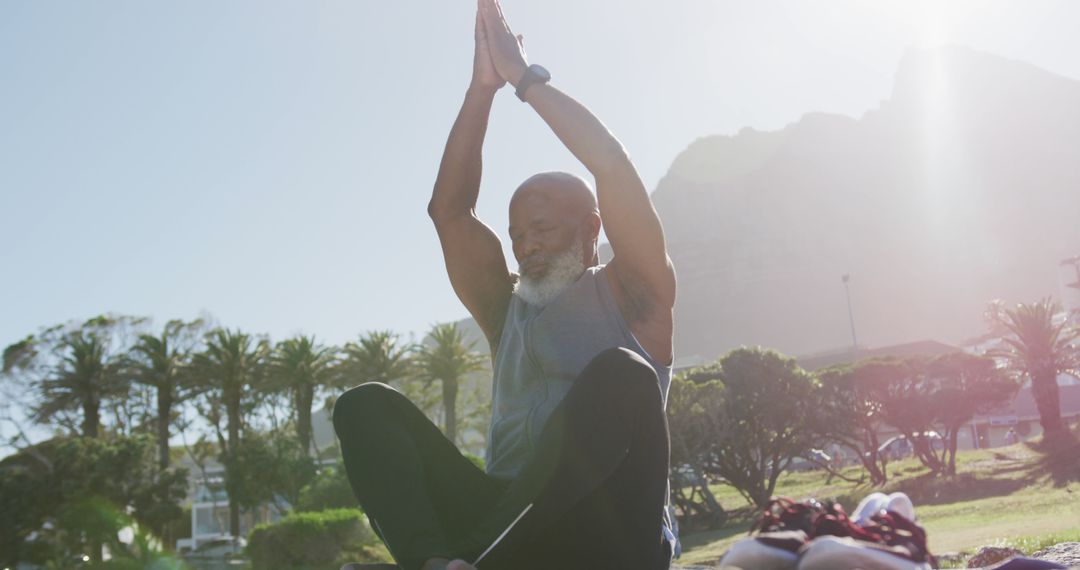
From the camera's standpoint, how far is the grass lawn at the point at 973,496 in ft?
47.4

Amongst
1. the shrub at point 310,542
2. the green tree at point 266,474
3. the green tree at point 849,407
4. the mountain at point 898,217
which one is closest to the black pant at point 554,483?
the shrub at point 310,542

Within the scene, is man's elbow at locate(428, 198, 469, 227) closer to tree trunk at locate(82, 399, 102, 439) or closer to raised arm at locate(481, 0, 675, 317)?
raised arm at locate(481, 0, 675, 317)

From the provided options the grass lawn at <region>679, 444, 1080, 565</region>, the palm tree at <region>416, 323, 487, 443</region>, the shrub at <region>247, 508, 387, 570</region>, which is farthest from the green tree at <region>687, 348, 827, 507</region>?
the palm tree at <region>416, 323, 487, 443</region>

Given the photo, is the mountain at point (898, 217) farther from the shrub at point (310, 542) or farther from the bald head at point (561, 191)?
the bald head at point (561, 191)

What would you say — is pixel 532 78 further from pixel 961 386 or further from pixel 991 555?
pixel 961 386

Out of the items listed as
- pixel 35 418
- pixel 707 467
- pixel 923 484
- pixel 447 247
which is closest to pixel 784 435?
pixel 707 467

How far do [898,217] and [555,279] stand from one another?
166 metres

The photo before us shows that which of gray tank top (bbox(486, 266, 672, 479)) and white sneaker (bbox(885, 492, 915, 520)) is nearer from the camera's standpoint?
gray tank top (bbox(486, 266, 672, 479))

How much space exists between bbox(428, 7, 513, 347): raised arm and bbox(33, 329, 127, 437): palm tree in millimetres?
43554

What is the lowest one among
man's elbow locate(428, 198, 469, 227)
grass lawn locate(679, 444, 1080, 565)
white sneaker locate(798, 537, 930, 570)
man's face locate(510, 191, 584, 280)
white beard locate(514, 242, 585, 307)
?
grass lawn locate(679, 444, 1080, 565)

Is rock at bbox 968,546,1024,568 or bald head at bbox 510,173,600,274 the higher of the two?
bald head at bbox 510,173,600,274

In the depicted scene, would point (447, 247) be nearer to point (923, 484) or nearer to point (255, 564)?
point (255, 564)

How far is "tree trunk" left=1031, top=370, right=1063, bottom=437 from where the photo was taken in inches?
1158

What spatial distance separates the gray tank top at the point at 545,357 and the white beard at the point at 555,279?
3 centimetres
